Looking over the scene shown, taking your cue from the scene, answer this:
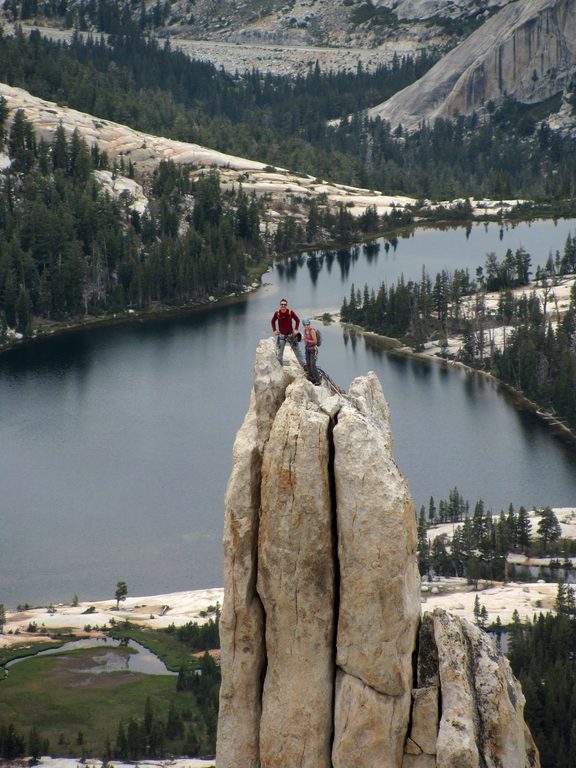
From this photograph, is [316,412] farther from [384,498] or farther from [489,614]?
[489,614]

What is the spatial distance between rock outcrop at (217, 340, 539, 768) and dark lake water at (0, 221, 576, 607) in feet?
226

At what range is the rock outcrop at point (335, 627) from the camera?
102 ft

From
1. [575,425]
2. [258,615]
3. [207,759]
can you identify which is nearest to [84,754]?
[207,759]

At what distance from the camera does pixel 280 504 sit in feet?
104

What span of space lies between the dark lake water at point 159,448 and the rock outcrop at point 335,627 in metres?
68.8

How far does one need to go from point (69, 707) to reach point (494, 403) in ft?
287

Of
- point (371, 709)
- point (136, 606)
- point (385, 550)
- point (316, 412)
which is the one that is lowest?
point (136, 606)

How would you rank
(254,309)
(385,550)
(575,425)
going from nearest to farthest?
(385,550) → (575,425) → (254,309)

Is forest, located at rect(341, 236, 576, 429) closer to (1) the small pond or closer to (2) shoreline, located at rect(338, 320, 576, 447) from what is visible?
Answer: (2) shoreline, located at rect(338, 320, 576, 447)

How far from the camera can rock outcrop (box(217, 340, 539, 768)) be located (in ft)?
102

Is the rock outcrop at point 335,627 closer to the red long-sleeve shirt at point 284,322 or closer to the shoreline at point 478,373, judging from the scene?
the red long-sleeve shirt at point 284,322

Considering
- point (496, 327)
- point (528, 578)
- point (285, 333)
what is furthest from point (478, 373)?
point (285, 333)

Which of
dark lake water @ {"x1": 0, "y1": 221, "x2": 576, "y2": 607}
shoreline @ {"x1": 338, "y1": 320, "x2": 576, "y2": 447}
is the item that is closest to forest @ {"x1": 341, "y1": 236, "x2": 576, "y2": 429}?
shoreline @ {"x1": 338, "y1": 320, "x2": 576, "y2": 447}

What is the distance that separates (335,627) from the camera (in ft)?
105
